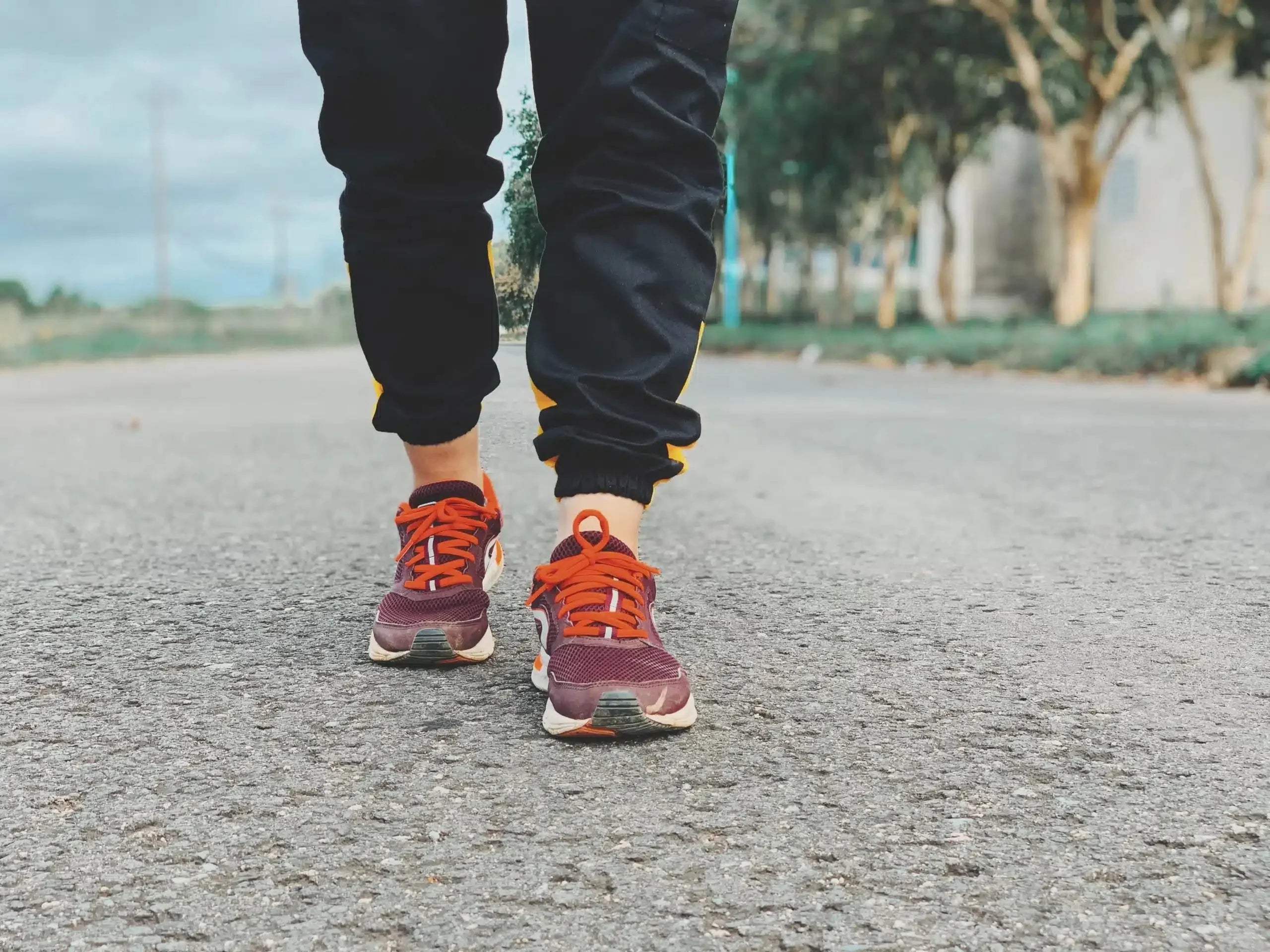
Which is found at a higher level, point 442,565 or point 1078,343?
point 442,565

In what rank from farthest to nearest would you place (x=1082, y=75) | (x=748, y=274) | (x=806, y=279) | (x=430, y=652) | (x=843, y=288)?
(x=806, y=279) < (x=748, y=274) < (x=843, y=288) < (x=1082, y=75) < (x=430, y=652)

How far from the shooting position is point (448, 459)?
87.5 inches

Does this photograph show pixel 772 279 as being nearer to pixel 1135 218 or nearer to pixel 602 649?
pixel 1135 218

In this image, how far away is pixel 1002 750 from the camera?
5.59 ft

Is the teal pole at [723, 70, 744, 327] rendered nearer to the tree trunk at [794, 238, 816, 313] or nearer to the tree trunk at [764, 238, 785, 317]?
the tree trunk at [794, 238, 816, 313]

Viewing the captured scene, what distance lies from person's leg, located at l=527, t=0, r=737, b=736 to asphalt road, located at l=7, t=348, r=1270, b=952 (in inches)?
7.2

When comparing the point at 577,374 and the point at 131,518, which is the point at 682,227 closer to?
the point at 577,374

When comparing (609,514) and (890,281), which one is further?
(890,281)

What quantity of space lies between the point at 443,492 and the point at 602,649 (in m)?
0.54

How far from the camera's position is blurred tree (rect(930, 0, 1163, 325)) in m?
16.9

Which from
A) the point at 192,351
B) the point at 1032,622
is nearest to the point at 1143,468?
the point at 1032,622

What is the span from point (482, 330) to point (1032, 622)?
104 centimetres

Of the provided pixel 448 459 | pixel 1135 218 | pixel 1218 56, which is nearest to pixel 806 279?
pixel 1135 218

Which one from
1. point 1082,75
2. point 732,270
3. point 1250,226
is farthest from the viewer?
point 732,270
